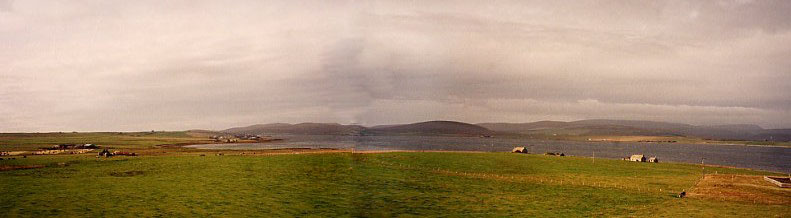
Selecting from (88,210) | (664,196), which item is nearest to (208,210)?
(88,210)

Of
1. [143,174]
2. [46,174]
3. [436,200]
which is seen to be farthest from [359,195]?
[46,174]

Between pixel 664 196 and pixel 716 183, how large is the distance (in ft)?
65.9

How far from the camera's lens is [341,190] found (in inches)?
1890

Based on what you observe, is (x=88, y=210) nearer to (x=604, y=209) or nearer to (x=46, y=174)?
(x=46, y=174)

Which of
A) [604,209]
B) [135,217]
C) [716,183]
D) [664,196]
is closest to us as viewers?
[135,217]

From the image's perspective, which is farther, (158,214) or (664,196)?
(664,196)

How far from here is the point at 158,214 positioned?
3450 centimetres

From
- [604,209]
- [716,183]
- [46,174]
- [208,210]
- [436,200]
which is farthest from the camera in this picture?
[716,183]

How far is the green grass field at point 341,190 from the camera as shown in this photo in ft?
125

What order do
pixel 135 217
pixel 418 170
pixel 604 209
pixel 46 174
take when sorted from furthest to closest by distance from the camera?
pixel 418 170 → pixel 46 174 → pixel 604 209 → pixel 135 217

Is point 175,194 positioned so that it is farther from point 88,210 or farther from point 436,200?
point 436,200

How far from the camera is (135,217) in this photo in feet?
109

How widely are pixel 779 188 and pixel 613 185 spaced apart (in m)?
21.8

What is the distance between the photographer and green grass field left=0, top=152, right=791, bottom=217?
38.0 m
